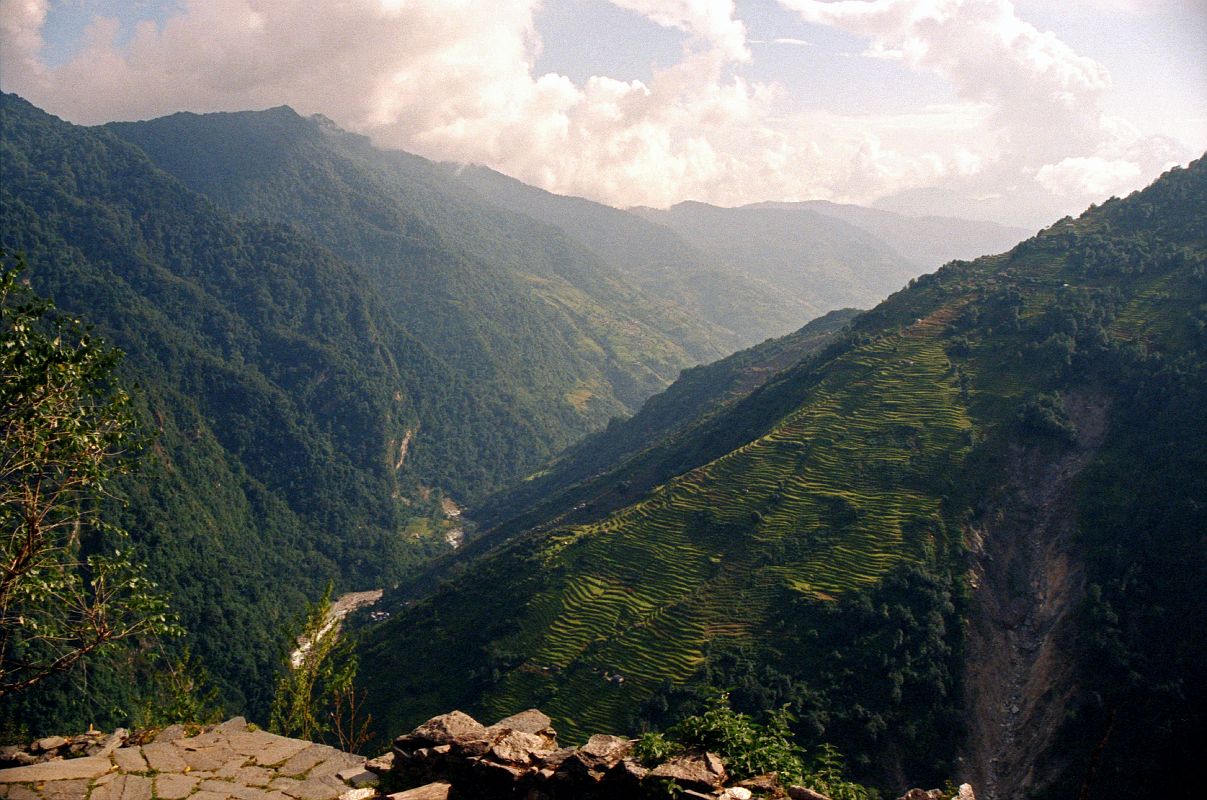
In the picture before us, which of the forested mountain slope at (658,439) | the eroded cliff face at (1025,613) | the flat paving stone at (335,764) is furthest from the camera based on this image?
the forested mountain slope at (658,439)

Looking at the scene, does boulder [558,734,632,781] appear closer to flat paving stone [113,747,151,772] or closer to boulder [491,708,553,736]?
boulder [491,708,553,736]

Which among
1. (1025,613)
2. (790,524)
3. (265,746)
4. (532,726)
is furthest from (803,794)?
(790,524)

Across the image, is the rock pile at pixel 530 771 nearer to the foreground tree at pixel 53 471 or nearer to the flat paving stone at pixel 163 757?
the flat paving stone at pixel 163 757

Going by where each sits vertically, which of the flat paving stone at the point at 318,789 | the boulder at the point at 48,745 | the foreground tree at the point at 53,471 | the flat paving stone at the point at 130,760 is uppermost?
the foreground tree at the point at 53,471

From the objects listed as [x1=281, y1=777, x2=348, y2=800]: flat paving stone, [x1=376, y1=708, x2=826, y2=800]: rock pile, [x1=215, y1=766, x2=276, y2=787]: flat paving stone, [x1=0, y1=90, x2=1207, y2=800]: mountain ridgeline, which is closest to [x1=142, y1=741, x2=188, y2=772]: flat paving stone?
[x1=215, y1=766, x2=276, y2=787]: flat paving stone

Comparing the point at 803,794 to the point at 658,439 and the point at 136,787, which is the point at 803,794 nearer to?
the point at 136,787

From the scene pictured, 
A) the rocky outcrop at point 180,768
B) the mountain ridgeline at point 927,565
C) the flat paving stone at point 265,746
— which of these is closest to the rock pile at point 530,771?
the rocky outcrop at point 180,768
